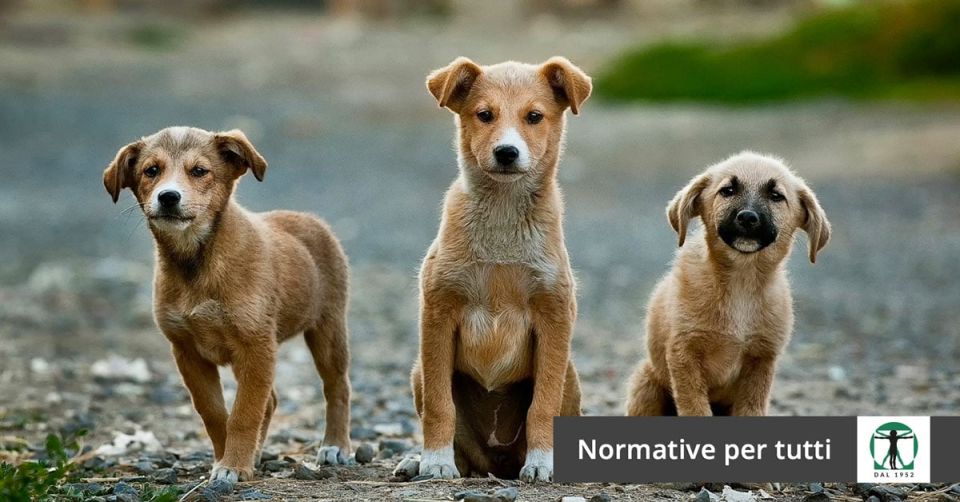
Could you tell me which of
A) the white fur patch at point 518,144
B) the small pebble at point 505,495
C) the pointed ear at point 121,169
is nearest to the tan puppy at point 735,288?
the white fur patch at point 518,144

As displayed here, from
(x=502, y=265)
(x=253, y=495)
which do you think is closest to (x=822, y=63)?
(x=502, y=265)

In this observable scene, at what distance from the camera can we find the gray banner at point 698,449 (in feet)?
20.4

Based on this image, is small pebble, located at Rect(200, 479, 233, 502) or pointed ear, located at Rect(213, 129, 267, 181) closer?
small pebble, located at Rect(200, 479, 233, 502)

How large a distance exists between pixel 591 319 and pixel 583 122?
1371cm

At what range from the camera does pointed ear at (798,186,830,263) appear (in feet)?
22.4

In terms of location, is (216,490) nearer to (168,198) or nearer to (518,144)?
(168,198)

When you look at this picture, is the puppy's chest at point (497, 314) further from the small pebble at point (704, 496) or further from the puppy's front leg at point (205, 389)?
the puppy's front leg at point (205, 389)

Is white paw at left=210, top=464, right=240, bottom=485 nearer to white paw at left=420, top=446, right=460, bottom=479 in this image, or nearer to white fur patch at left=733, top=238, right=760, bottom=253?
white paw at left=420, top=446, right=460, bottom=479

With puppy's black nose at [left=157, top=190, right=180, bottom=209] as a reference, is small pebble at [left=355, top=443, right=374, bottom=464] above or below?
below

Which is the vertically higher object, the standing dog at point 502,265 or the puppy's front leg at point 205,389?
the standing dog at point 502,265

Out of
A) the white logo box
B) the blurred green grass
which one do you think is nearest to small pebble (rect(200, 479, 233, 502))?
the white logo box

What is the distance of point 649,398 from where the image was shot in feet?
23.7

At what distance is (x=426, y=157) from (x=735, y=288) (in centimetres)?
1724

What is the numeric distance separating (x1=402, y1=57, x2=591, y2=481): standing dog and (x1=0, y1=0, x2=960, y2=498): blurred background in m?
2.14
